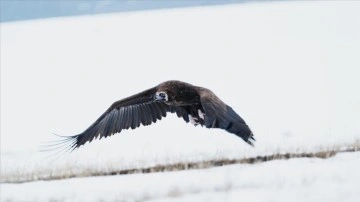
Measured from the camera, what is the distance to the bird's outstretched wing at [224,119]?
2525 millimetres

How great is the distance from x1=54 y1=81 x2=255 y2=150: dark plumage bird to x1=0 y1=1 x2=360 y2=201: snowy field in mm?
36

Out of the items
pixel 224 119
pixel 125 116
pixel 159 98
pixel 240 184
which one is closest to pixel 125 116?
pixel 125 116

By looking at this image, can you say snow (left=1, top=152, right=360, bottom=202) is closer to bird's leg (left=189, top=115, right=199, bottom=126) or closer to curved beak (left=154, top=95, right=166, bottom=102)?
bird's leg (left=189, top=115, right=199, bottom=126)

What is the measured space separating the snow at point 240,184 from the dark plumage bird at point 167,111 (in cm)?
17

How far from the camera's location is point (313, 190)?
239cm

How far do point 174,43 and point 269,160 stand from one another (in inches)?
29.3

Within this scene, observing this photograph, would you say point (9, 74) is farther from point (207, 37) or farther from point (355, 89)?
point (355, 89)

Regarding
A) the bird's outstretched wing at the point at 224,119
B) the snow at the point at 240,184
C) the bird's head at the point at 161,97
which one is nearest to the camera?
the snow at the point at 240,184

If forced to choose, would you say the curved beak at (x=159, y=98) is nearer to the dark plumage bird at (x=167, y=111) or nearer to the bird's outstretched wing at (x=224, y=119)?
the dark plumage bird at (x=167, y=111)

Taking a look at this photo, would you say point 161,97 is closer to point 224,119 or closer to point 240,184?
point 224,119

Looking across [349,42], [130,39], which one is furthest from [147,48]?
[349,42]

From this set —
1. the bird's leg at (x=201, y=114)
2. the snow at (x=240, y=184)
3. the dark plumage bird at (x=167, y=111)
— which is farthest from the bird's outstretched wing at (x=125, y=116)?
the snow at (x=240, y=184)

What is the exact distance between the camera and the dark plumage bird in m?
2.54

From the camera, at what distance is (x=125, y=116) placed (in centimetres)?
268
